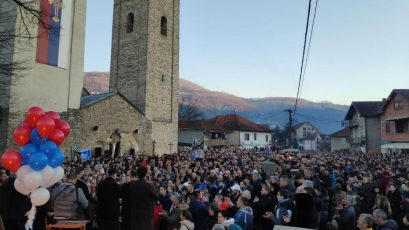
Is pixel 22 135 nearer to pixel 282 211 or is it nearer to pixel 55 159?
pixel 55 159

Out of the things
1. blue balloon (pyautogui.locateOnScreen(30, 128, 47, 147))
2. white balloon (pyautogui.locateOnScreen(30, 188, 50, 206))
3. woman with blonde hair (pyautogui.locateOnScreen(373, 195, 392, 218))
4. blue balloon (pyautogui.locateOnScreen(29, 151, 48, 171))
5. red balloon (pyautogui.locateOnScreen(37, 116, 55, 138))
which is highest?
red balloon (pyautogui.locateOnScreen(37, 116, 55, 138))

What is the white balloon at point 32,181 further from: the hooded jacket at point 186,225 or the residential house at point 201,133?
the residential house at point 201,133

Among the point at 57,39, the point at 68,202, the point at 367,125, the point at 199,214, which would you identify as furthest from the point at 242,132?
the point at 68,202

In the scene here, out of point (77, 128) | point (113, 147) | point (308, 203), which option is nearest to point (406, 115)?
point (113, 147)

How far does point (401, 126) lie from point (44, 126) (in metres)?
42.0

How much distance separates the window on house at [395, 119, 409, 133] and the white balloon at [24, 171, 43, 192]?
4076 cm

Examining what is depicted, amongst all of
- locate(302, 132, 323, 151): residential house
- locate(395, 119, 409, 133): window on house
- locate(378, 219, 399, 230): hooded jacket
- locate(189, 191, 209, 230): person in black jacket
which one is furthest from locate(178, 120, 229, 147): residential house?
locate(302, 132, 323, 151): residential house

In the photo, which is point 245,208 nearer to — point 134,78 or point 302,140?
point 134,78

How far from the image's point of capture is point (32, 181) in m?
5.46

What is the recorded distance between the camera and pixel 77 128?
22.1 metres

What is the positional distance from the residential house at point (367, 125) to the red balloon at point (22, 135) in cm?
4561

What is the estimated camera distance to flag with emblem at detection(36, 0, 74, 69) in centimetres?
1980

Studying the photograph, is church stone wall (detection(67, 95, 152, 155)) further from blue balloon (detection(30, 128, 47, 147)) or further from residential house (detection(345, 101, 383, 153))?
residential house (detection(345, 101, 383, 153))

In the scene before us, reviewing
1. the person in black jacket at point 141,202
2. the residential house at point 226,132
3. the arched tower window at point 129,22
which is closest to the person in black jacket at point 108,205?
the person in black jacket at point 141,202
